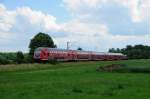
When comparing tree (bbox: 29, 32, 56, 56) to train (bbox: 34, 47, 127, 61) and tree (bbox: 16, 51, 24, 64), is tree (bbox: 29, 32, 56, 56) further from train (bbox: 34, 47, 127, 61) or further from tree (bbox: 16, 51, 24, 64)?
tree (bbox: 16, 51, 24, 64)

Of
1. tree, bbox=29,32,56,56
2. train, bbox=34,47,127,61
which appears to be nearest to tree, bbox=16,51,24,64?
train, bbox=34,47,127,61

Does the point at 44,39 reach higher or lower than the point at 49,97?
higher

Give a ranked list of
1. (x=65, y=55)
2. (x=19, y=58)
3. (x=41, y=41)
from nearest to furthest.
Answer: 1. (x=19, y=58)
2. (x=65, y=55)
3. (x=41, y=41)

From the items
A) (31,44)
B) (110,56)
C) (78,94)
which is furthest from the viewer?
(31,44)

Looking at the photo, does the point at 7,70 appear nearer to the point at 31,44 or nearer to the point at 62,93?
the point at 62,93

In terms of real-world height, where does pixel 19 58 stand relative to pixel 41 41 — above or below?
below

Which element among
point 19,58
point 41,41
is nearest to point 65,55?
point 19,58

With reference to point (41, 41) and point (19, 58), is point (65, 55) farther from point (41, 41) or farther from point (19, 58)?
point (41, 41)

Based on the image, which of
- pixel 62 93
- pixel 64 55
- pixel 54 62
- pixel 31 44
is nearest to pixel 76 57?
pixel 64 55

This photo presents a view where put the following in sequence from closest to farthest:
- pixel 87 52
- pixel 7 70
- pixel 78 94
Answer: pixel 78 94 → pixel 7 70 → pixel 87 52

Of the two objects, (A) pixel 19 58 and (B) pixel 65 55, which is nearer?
(A) pixel 19 58

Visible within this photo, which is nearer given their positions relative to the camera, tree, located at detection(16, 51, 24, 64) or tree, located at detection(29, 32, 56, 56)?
tree, located at detection(16, 51, 24, 64)

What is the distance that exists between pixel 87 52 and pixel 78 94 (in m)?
82.7

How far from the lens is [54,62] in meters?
79.1
